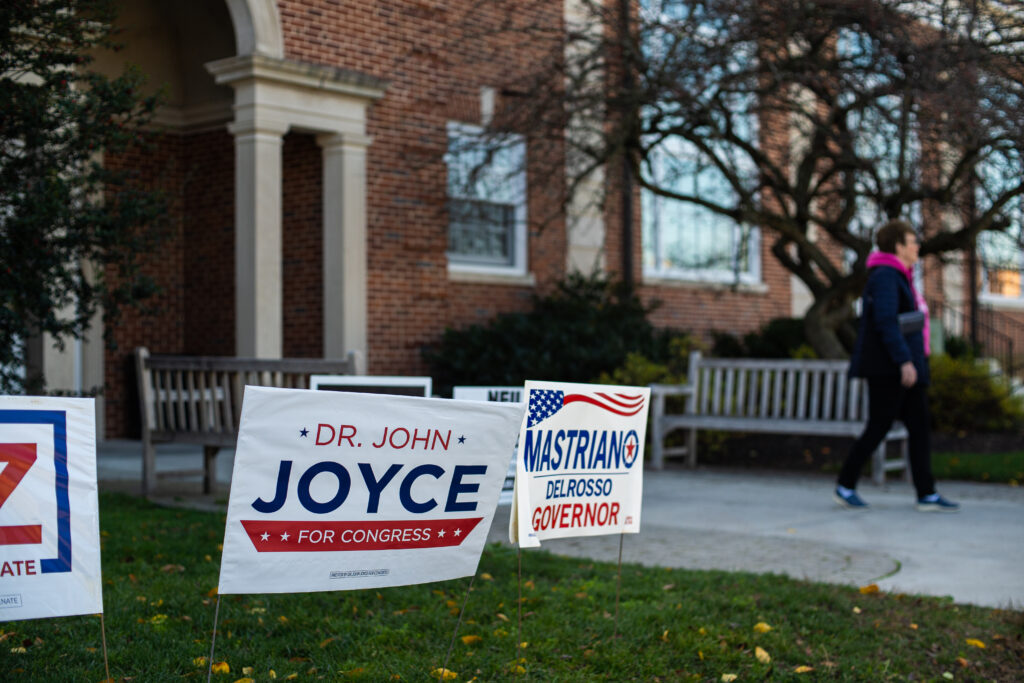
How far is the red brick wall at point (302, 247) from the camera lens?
38.9 feet

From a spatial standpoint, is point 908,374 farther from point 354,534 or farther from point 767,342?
point 767,342

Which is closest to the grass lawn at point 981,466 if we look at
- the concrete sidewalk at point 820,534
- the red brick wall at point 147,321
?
the concrete sidewalk at point 820,534

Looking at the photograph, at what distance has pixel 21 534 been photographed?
2.88 m

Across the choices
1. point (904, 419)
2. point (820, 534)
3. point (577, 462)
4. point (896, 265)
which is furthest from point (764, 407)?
point (577, 462)

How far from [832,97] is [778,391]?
273 cm

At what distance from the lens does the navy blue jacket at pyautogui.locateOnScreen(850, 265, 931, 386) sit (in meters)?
7.27

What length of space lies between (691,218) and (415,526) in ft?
42.7

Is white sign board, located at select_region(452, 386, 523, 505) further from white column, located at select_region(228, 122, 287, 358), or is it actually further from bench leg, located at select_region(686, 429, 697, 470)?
white column, located at select_region(228, 122, 287, 358)

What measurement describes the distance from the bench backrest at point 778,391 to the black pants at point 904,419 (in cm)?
181

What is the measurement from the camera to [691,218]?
15820 mm

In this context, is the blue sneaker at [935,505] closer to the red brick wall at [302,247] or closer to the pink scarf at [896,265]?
the pink scarf at [896,265]

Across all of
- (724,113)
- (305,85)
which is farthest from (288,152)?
(724,113)

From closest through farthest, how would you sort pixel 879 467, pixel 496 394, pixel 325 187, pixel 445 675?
pixel 445 675 < pixel 496 394 < pixel 879 467 < pixel 325 187

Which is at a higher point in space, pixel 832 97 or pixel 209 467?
pixel 832 97
